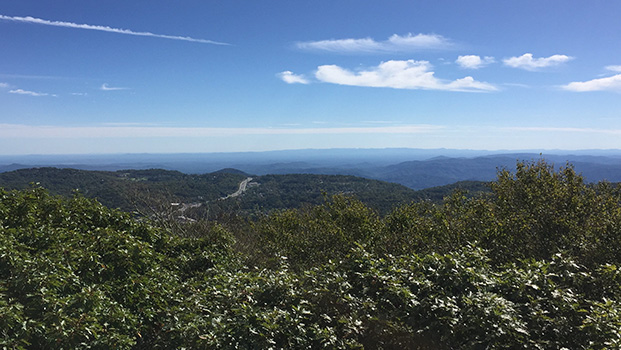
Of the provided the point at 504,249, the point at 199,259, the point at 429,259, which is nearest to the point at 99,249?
the point at 199,259

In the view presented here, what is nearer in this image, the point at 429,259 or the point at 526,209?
the point at 429,259

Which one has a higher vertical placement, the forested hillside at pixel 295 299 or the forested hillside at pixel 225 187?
the forested hillside at pixel 295 299

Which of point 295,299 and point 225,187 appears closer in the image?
point 295,299

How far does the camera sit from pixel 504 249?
37.7ft

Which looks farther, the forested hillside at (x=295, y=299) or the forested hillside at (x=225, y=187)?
the forested hillside at (x=225, y=187)

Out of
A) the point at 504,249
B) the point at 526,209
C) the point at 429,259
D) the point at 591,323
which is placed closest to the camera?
the point at 591,323

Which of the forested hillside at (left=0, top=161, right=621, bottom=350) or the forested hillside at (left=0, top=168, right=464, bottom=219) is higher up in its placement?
the forested hillside at (left=0, top=161, right=621, bottom=350)

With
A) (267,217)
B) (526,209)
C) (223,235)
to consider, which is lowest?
(267,217)

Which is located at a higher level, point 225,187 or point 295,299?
point 295,299

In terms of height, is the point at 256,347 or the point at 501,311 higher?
the point at 501,311

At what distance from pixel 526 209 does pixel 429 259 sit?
8943mm

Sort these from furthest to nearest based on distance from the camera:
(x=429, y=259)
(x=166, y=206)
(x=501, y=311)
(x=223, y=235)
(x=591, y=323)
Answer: (x=166, y=206) < (x=223, y=235) < (x=429, y=259) < (x=501, y=311) < (x=591, y=323)

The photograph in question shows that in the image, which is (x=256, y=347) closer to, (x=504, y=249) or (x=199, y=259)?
(x=199, y=259)

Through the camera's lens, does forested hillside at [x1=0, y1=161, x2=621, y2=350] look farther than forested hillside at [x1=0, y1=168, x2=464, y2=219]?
No
